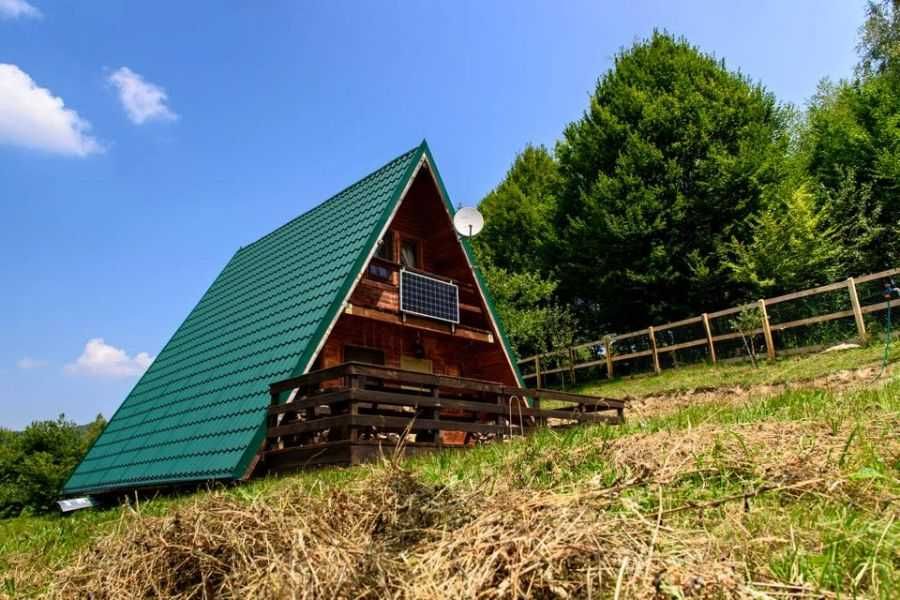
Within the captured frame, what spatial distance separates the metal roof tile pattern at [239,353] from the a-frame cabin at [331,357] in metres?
0.04

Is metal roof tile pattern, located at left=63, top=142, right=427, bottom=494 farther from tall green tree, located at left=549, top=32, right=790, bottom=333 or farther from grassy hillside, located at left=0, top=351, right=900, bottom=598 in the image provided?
tall green tree, located at left=549, top=32, right=790, bottom=333

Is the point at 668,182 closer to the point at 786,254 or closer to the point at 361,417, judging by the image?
the point at 786,254

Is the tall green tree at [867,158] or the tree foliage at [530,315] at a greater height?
the tall green tree at [867,158]

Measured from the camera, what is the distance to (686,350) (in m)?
20.9

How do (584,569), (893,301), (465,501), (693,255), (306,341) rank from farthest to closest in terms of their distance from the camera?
(693,255) < (893,301) < (306,341) < (465,501) < (584,569)

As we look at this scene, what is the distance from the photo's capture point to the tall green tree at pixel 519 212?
31.7m

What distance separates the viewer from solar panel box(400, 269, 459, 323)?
40.8 feet

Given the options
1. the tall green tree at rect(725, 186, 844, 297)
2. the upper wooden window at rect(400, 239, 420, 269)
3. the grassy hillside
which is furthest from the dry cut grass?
the tall green tree at rect(725, 186, 844, 297)

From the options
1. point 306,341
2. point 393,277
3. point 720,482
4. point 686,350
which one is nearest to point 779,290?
point 686,350

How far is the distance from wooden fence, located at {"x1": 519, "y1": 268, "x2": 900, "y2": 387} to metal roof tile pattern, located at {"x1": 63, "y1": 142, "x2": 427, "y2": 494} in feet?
37.9

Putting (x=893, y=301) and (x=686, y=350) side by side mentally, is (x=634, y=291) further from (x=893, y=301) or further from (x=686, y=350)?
(x=893, y=301)

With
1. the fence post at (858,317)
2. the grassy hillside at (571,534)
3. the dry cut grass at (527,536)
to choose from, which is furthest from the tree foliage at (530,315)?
the dry cut grass at (527,536)

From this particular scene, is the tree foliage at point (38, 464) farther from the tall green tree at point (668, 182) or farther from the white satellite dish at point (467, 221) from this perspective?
the tall green tree at point (668, 182)

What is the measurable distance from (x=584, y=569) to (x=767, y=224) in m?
22.3
